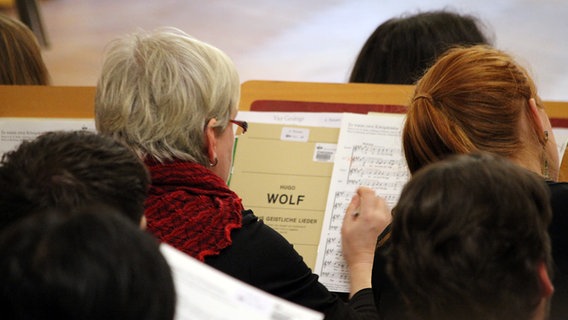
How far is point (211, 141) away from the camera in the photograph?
1.60 m

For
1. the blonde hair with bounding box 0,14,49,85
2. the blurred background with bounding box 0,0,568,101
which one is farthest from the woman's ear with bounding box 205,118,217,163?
the blurred background with bounding box 0,0,568,101

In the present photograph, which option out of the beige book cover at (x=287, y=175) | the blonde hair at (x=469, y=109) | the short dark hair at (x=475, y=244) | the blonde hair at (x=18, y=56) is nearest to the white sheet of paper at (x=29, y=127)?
the blonde hair at (x=18, y=56)

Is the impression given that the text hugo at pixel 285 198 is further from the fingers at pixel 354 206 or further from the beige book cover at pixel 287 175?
the fingers at pixel 354 206

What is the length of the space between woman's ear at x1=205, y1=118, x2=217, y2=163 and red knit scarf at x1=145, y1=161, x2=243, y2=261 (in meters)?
0.05

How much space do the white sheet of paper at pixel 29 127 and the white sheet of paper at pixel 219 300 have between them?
50.0 inches

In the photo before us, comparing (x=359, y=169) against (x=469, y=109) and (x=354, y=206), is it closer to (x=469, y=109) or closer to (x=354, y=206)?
(x=354, y=206)

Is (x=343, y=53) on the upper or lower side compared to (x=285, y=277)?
upper

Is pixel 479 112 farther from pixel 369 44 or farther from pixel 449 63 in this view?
pixel 369 44

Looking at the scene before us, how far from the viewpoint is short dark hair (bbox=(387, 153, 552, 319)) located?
0.92 m

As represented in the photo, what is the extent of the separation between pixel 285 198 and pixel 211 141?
1.50ft

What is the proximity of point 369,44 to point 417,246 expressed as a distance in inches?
52.3

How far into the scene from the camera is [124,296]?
712mm

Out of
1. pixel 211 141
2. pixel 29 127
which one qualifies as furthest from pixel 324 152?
pixel 29 127

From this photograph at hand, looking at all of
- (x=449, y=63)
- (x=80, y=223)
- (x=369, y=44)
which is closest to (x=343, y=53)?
(x=369, y=44)
